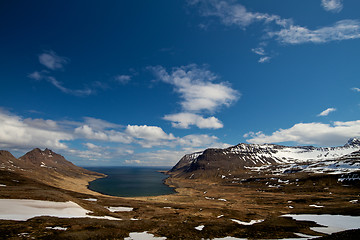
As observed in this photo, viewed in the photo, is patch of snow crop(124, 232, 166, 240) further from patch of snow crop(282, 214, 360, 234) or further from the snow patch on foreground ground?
patch of snow crop(282, 214, 360, 234)

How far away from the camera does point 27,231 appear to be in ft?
79.5

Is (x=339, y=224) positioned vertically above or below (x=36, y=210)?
below

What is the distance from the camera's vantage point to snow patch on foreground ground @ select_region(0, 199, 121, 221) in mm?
31402

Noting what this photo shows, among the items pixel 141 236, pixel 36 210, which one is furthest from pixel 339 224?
pixel 36 210

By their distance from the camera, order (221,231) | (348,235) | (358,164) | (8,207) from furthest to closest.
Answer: (358,164) < (8,207) < (221,231) < (348,235)

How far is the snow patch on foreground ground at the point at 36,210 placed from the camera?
31.4 metres

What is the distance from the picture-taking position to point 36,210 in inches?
1420

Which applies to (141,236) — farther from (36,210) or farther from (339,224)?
(339,224)

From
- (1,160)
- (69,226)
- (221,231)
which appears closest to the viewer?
(69,226)

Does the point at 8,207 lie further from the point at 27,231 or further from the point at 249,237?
the point at 249,237

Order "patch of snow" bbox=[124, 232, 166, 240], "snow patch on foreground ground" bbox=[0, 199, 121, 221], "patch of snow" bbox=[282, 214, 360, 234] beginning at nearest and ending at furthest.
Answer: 1. "patch of snow" bbox=[124, 232, 166, 240]
2. "snow patch on foreground ground" bbox=[0, 199, 121, 221]
3. "patch of snow" bbox=[282, 214, 360, 234]

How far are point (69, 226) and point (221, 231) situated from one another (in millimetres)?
26309

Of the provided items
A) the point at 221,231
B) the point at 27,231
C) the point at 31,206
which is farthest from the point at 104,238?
the point at 31,206

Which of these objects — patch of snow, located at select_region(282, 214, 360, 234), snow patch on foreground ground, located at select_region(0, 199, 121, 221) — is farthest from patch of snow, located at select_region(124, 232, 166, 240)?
patch of snow, located at select_region(282, 214, 360, 234)
